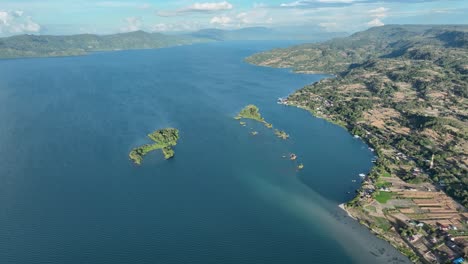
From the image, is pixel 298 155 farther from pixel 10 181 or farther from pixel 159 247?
pixel 10 181

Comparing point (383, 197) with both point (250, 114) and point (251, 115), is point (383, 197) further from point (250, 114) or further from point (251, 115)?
point (250, 114)

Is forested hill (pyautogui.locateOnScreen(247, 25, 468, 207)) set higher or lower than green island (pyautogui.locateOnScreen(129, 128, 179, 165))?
lower

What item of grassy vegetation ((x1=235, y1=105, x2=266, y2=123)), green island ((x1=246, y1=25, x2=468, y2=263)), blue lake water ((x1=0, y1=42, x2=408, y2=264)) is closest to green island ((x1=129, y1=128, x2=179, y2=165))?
blue lake water ((x1=0, y1=42, x2=408, y2=264))

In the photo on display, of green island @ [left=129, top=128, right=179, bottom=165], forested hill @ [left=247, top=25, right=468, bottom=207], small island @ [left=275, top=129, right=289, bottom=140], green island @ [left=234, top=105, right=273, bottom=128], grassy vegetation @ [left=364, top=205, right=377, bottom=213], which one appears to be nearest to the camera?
grassy vegetation @ [left=364, top=205, right=377, bottom=213]

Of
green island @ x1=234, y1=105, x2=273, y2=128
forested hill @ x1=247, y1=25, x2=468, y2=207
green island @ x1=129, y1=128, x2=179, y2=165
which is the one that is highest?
green island @ x1=129, y1=128, x2=179, y2=165

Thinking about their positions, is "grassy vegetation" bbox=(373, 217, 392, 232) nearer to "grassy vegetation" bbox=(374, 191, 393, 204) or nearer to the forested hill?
"grassy vegetation" bbox=(374, 191, 393, 204)

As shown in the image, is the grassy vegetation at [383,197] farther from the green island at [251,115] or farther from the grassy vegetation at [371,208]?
the green island at [251,115]

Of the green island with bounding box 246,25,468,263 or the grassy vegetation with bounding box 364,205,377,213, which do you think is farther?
the grassy vegetation with bounding box 364,205,377,213

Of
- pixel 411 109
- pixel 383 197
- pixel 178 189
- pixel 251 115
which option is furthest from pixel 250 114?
pixel 411 109
